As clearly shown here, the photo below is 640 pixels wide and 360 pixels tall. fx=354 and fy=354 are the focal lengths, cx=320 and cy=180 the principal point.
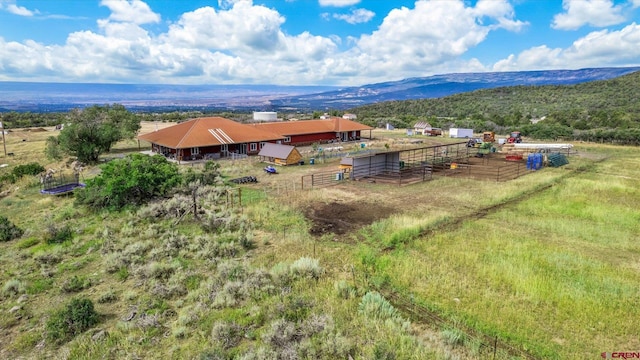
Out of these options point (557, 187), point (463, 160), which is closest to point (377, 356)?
point (557, 187)

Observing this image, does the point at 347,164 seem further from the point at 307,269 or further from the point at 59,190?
the point at 59,190

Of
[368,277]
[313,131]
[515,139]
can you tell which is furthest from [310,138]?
[368,277]

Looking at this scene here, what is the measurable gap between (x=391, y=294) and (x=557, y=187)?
1936cm

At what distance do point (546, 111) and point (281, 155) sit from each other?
259 ft

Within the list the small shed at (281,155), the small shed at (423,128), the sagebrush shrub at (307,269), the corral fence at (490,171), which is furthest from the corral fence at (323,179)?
the small shed at (423,128)

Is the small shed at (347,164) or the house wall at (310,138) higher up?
the house wall at (310,138)

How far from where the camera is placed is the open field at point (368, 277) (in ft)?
26.0

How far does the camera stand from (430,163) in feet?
104

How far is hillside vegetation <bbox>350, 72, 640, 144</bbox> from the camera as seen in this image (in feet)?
173

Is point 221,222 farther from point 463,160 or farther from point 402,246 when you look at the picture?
point 463,160

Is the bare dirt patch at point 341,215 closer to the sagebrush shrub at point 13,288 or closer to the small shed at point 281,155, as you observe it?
the sagebrush shrub at point 13,288

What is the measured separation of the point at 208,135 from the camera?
36000mm

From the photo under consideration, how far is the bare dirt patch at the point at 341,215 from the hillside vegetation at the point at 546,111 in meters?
46.3

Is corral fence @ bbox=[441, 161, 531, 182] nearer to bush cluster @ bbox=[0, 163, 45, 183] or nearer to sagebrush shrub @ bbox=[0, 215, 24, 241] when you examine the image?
sagebrush shrub @ bbox=[0, 215, 24, 241]
